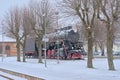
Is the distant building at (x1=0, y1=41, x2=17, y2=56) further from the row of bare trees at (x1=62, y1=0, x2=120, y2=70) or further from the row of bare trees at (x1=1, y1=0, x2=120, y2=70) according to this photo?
the row of bare trees at (x1=62, y1=0, x2=120, y2=70)

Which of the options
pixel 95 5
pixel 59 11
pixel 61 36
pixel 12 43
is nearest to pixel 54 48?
pixel 61 36

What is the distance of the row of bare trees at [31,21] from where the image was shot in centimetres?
4897

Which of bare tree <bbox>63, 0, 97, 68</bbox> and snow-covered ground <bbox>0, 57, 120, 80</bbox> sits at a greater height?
bare tree <bbox>63, 0, 97, 68</bbox>

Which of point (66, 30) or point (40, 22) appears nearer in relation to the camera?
point (40, 22)

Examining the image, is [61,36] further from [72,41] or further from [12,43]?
[12,43]

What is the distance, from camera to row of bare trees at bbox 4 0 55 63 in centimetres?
4897

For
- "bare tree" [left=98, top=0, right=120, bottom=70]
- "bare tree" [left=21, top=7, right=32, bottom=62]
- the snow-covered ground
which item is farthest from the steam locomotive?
"bare tree" [left=98, top=0, right=120, bottom=70]

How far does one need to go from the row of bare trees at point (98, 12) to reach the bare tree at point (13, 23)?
22603 mm

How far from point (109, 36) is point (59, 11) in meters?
7.38

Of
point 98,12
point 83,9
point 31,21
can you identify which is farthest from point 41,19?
point 98,12

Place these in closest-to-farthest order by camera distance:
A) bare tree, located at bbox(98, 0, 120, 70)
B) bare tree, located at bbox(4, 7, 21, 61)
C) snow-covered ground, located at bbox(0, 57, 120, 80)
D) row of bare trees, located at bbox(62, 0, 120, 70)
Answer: snow-covered ground, located at bbox(0, 57, 120, 80), bare tree, located at bbox(98, 0, 120, 70), row of bare trees, located at bbox(62, 0, 120, 70), bare tree, located at bbox(4, 7, 21, 61)

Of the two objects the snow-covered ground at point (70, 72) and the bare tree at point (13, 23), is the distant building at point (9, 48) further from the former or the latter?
the snow-covered ground at point (70, 72)

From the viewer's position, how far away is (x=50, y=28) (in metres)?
51.5

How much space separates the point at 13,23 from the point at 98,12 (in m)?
30.7
